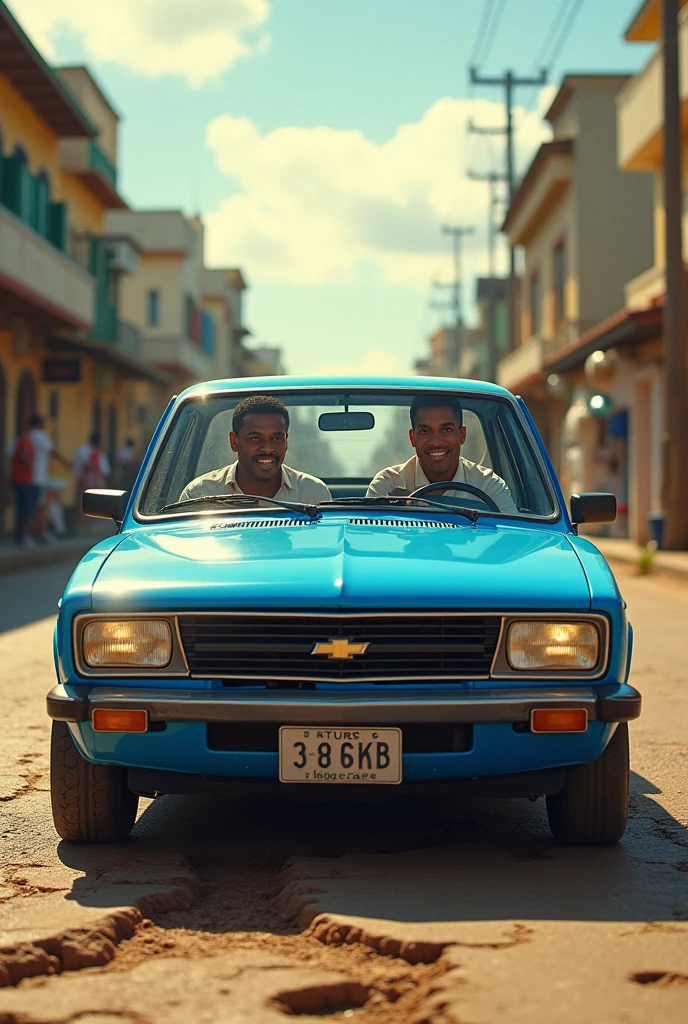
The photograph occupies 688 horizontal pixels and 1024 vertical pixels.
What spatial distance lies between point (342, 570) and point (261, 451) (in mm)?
1412

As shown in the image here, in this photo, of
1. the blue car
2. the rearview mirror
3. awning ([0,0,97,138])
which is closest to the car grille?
the blue car

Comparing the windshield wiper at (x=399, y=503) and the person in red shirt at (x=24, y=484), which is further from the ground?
the person in red shirt at (x=24, y=484)

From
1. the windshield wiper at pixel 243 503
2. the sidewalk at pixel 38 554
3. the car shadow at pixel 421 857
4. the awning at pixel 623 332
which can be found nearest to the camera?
the car shadow at pixel 421 857

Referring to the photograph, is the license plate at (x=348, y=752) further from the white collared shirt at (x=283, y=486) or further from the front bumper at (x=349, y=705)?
the white collared shirt at (x=283, y=486)

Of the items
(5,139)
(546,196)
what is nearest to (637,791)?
(5,139)

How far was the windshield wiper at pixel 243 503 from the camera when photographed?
4898 mm

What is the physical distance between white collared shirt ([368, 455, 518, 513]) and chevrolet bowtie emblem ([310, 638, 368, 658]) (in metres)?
1.31

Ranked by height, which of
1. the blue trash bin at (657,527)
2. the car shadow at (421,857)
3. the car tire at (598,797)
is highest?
the blue trash bin at (657,527)

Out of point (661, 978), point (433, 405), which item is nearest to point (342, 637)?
point (661, 978)

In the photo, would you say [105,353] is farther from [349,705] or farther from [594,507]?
[349,705]

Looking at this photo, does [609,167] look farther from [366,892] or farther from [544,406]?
[366,892]

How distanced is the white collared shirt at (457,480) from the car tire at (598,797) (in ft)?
3.96

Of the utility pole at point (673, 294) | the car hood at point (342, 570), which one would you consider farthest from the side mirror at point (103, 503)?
the utility pole at point (673, 294)

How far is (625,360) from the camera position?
82.1ft
